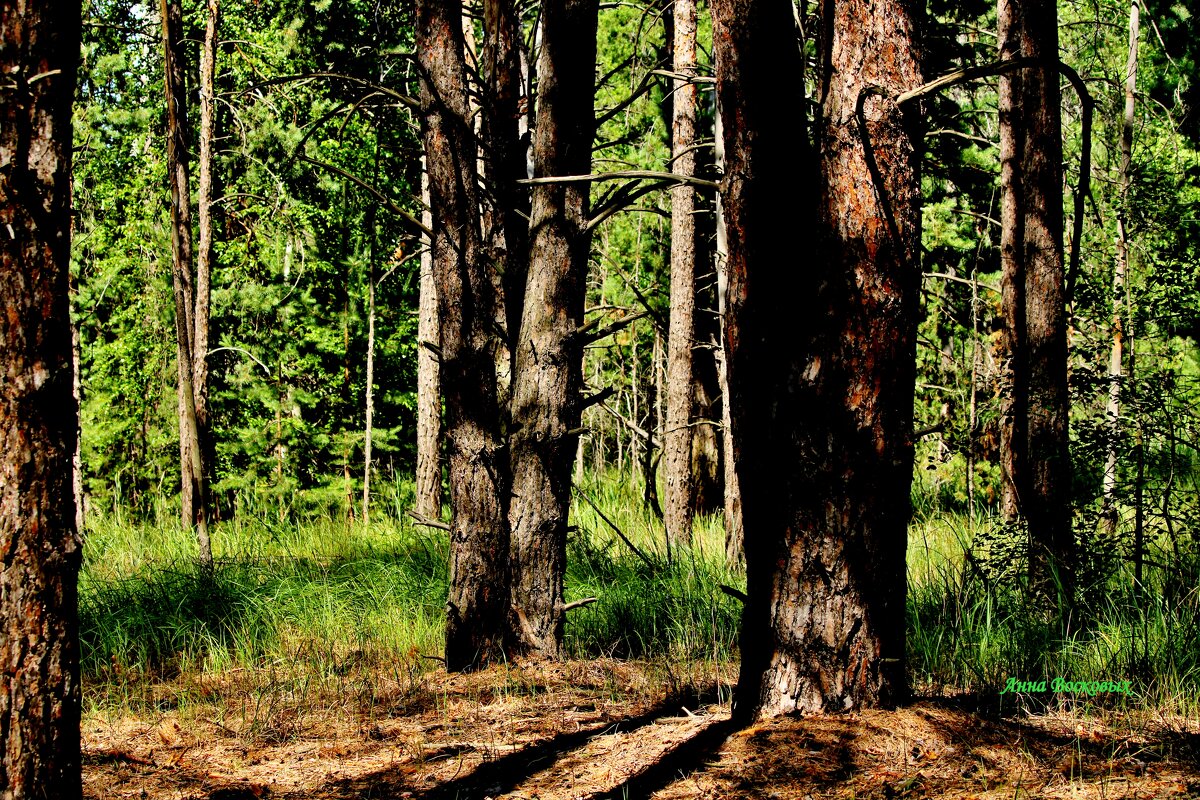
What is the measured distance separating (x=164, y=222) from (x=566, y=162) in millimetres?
13288

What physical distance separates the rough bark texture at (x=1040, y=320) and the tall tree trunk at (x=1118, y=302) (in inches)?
11.2

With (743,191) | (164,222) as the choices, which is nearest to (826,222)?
(743,191)

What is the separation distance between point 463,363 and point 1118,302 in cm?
974

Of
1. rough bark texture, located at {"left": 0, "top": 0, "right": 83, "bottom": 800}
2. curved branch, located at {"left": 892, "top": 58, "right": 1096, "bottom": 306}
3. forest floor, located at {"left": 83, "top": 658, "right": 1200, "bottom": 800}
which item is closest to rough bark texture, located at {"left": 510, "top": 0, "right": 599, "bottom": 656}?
forest floor, located at {"left": 83, "top": 658, "right": 1200, "bottom": 800}

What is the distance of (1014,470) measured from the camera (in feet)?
19.5

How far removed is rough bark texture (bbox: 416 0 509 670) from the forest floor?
1.08 feet

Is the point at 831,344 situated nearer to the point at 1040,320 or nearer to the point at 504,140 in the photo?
the point at 504,140

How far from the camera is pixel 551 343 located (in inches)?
193

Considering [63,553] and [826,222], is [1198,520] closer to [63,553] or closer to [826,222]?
[826,222]

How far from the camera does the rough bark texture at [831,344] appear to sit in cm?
318

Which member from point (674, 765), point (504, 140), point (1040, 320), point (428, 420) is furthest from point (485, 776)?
point (428, 420)

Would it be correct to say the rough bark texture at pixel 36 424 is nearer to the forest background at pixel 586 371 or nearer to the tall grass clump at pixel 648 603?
the forest background at pixel 586 371

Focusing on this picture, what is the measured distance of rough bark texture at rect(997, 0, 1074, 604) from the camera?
214 inches

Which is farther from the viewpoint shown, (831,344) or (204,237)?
(204,237)
